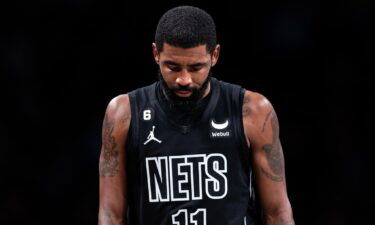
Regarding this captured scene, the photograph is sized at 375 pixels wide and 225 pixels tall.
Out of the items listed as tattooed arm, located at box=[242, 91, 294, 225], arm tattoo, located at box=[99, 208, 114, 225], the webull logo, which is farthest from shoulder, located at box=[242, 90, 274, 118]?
arm tattoo, located at box=[99, 208, 114, 225]

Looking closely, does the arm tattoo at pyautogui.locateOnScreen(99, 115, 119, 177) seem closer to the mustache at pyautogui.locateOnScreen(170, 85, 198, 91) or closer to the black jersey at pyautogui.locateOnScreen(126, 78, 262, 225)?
the black jersey at pyautogui.locateOnScreen(126, 78, 262, 225)

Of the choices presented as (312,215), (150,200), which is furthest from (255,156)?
(312,215)

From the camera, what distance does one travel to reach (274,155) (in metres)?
3.90

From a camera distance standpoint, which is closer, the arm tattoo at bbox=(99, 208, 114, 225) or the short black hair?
the short black hair

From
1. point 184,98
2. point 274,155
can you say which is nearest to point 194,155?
point 184,98

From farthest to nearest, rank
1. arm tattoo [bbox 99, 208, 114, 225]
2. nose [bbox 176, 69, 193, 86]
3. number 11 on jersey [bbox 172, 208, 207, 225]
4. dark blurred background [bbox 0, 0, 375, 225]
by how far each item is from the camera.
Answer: dark blurred background [bbox 0, 0, 375, 225], arm tattoo [bbox 99, 208, 114, 225], number 11 on jersey [bbox 172, 208, 207, 225], nose [bbox 176, 69, 193, 86]

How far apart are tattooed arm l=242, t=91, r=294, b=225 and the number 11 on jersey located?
0.31 m

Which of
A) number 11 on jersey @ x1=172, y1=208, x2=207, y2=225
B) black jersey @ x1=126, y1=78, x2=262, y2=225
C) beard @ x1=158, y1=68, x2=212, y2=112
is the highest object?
beard @ x1=158, y1=68, x2=212, y2=112

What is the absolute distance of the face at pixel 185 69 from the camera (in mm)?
3725

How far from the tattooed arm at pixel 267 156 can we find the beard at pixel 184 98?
21 cm

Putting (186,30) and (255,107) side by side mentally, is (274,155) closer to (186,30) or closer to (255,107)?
(255,107)

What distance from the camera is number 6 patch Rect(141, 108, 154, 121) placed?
12.9 feet

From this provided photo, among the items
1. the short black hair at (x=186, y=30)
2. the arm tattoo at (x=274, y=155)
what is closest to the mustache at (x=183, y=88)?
the short black hair at (x=186, y=30)

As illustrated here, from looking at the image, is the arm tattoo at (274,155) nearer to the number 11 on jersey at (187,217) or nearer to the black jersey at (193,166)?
the black jersey at (193,166)
